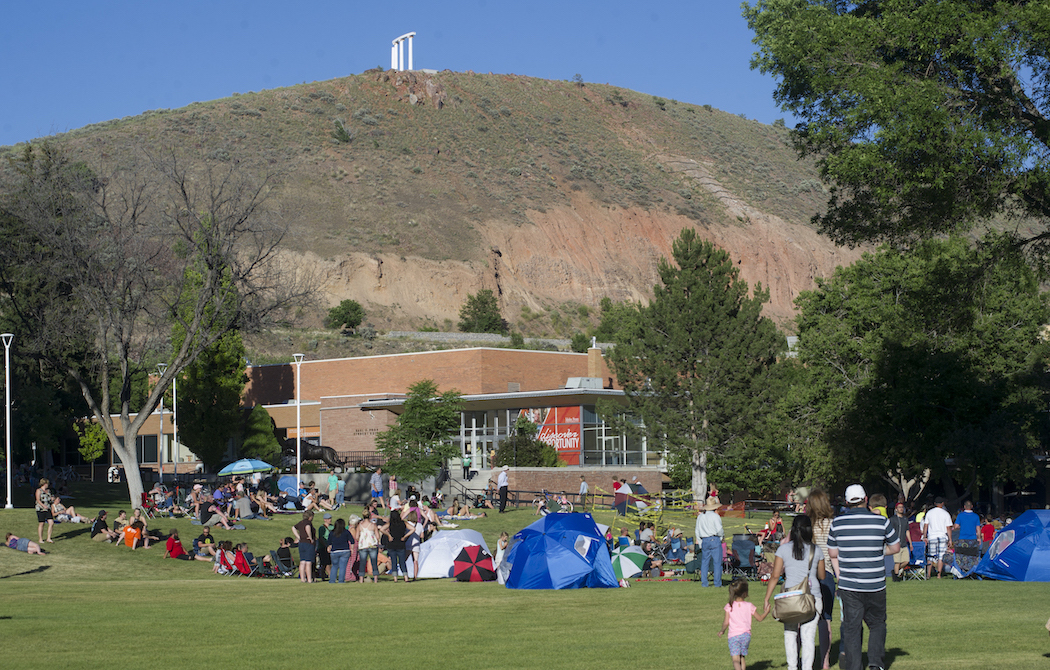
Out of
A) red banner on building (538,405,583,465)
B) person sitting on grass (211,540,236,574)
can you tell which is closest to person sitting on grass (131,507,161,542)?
person sitting on grass (211,540,236,574)

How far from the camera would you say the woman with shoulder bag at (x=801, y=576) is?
865 centimetres

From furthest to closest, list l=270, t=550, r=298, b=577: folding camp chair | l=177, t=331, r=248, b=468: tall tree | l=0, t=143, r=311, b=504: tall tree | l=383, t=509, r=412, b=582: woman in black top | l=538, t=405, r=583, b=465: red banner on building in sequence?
l=177, t=331, r=248, b=468: tall tree
l=538, t=405, r=583, b=465: red banner on building
l=0, t=143, r=311, b=504: tall tree
l=270, t=550, r=298, b=577: folding camp chair
l=383, t=509, r=412, b=582: woman in black top

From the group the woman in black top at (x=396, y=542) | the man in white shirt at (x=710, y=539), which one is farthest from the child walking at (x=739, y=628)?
the woman in black top at (x=396, y=542)

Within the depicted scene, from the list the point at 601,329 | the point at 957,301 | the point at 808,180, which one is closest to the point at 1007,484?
the point at 957,301

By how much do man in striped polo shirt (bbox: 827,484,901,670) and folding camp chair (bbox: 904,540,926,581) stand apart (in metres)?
10.1

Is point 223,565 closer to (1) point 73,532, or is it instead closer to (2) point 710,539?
(1) point 73,532

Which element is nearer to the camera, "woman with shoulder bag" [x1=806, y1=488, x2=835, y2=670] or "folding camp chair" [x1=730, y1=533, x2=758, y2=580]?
"woman with shoulder bag" [x1=806, y1=488, x2=835, y2=670]

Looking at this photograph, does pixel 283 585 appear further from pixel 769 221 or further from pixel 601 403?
pixel 769 221

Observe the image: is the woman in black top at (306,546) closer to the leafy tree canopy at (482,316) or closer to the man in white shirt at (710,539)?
the man in white shirt at (710,539)

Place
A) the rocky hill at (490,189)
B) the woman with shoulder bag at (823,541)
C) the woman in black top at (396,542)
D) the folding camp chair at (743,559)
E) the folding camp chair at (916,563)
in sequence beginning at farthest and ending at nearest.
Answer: the rocky hill at (490,189)
the woman in black top at (396,542)
the folding camp chair at (743,559)
the folding camp chair at (916,563)
the woman with shoulder bag at (823,541)

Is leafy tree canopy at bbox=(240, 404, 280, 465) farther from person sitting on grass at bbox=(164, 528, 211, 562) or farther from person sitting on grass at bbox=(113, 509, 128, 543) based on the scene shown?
person sitting on grass at bbox=(164, 528, 211, 562)

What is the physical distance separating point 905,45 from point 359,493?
2953cm

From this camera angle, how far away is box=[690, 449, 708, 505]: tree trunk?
4154 cm

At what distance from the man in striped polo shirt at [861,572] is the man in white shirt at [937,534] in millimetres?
10522
